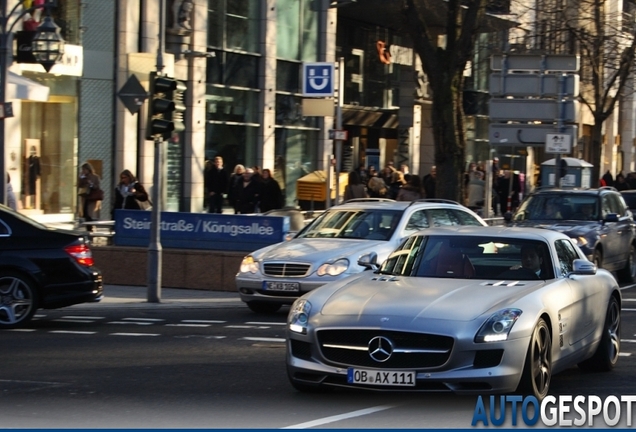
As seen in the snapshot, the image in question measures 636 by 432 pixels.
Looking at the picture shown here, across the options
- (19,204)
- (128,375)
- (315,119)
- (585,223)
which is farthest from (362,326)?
(315,119)

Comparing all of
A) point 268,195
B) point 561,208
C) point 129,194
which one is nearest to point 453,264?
point 561,208

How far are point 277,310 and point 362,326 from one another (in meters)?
8.61

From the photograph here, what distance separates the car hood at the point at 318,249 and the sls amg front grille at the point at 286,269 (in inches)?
3.5

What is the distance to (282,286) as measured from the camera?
53.0ft

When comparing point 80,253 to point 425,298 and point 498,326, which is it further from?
point 498,326

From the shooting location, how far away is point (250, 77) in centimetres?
3525

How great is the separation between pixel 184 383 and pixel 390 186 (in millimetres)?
23181

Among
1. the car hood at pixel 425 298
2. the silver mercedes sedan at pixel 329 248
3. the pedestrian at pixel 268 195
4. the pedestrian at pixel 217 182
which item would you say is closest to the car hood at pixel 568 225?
the silver mercedes sedan at pixel 329 248

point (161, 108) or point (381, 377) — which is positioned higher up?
point (161, 108)

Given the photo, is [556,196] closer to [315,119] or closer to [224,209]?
[224,209]

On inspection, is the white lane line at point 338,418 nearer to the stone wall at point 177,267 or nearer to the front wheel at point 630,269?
the stone wall at point 177,267

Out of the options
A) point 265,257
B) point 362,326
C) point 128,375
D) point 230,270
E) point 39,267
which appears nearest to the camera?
point 362,326

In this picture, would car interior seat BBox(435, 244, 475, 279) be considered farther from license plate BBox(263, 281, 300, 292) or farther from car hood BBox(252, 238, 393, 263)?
car hood BBox(252, 238, 393, 263)

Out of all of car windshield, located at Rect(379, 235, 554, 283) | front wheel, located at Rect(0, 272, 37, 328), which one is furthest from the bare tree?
car windshield, located at Rect(379, 235, 554, 283)
